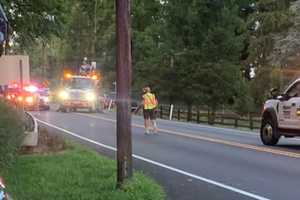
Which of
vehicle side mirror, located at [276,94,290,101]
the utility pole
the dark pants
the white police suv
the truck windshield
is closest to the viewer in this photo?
the utility pole

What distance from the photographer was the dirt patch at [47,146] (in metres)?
15.6

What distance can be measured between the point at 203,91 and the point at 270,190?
37.7 metres

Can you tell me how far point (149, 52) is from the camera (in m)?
55.6

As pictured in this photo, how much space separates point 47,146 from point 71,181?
5.79m

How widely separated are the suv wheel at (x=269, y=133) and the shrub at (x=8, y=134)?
406 inches

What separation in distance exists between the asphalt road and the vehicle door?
2.57 ft

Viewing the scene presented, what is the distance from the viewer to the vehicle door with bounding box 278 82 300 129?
1973 centimetres

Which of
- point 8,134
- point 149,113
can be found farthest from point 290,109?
point 8,134

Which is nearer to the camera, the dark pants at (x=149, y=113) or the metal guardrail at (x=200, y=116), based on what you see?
the dark pants at (x=149, y=113)

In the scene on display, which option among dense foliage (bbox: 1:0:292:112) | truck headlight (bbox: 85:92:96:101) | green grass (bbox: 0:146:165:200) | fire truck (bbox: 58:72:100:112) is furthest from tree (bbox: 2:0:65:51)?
truck headlight (bbox: 85:92:96:101)

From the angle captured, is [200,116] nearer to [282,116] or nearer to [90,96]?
[90,96]

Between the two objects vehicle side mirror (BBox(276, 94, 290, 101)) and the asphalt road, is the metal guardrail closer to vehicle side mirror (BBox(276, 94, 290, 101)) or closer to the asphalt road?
the asphalt road

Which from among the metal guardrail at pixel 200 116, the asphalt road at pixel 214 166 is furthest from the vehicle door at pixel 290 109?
the metal guardrail at pixel 200 116

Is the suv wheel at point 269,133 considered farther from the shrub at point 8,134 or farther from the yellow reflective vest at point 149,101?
the shrub at point 8,134
